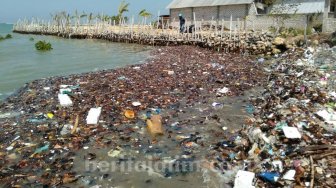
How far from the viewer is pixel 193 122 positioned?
6551 mm

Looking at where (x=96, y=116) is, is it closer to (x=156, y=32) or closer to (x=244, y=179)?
(x=244, y=179)

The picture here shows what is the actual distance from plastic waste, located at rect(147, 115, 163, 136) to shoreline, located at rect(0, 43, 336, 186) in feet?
0.37

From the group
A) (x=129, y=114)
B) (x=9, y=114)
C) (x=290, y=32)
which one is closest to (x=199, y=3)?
(x=290, y=32)

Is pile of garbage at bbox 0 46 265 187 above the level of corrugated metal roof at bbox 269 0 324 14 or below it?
below

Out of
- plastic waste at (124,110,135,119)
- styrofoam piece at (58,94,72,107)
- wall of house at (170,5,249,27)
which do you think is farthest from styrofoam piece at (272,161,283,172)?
wall of house at (170,5,249,27)

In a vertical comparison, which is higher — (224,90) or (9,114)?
(224,90)

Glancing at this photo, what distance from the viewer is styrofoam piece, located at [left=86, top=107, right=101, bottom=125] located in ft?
21.3

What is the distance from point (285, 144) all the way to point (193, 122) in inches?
80.2

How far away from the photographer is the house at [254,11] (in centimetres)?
2033

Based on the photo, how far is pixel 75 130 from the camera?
6098 mm

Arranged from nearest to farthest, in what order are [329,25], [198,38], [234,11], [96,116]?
[96,116]
[329,25]
[198,38]
[234,11]

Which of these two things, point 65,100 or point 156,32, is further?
point 156,32

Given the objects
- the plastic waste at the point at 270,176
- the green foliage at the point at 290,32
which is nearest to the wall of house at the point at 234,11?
the green foliage at the point at 290,32

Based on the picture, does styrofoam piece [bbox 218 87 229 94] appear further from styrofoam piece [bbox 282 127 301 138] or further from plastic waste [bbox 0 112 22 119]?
plastic waste [bbox 0 112 22 119]
